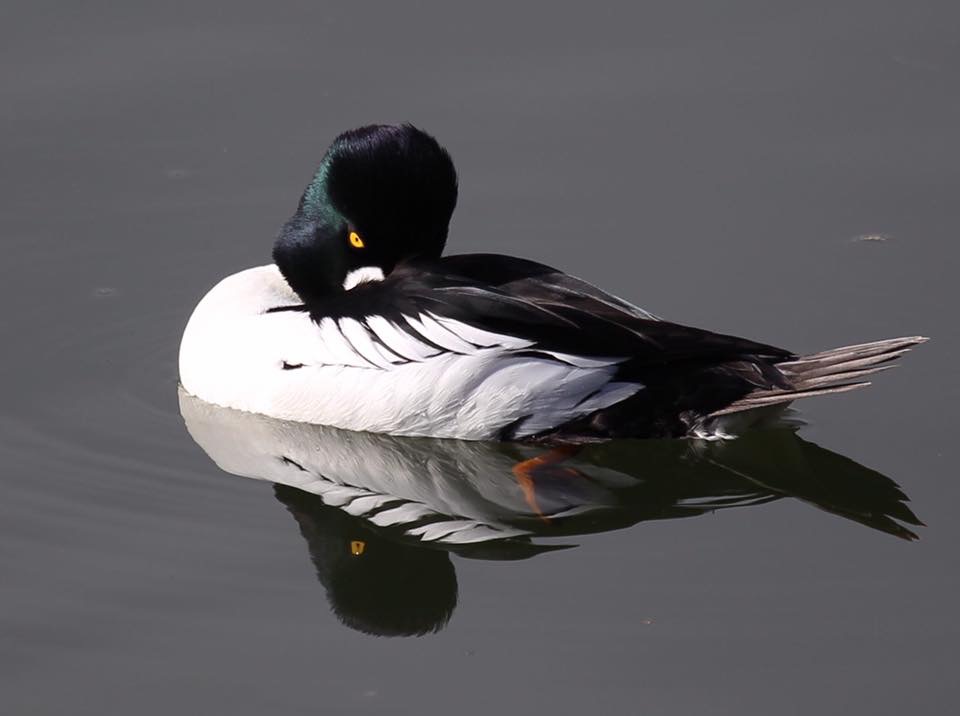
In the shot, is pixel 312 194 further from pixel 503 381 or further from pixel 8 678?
pixel 8 678

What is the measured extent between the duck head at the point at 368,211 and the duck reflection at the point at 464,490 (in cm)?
82

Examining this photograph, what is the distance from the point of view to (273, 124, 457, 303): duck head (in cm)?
812

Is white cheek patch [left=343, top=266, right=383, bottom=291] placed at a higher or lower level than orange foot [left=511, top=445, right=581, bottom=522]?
higher

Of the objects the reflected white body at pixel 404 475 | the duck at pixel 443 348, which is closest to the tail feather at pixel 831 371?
the duck at pixel 443 348

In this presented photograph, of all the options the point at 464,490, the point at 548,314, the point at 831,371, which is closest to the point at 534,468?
the point at 464,490

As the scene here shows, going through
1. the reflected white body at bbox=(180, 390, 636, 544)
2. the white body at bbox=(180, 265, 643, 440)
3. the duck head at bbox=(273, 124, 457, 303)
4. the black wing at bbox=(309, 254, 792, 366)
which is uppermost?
the duck head at bbox=(273, 124, 457, 303)

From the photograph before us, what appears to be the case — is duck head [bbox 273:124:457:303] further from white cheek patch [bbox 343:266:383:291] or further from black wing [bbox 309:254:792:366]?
black wing [bbox 309:254:792:366]

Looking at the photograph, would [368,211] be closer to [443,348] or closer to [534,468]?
[443,348]

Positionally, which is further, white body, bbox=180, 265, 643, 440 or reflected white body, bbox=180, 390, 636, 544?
white body, bbox=180, 265, 643, 440

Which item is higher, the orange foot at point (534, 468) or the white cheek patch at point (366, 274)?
the white cheek patch at point (366, 274)

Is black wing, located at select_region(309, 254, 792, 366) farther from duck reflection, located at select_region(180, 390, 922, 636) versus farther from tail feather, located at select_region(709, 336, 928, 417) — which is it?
duck reflection, located at select_region(180, 390, 922, 636)

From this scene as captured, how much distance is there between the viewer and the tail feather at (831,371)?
7.97m

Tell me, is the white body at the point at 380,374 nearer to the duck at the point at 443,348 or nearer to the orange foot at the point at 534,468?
the duck at the point at 443,348

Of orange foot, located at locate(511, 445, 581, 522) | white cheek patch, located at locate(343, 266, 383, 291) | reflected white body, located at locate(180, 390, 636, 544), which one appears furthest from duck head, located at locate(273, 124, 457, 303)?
orange foot, located at locate(511, 445, 581, 522)
